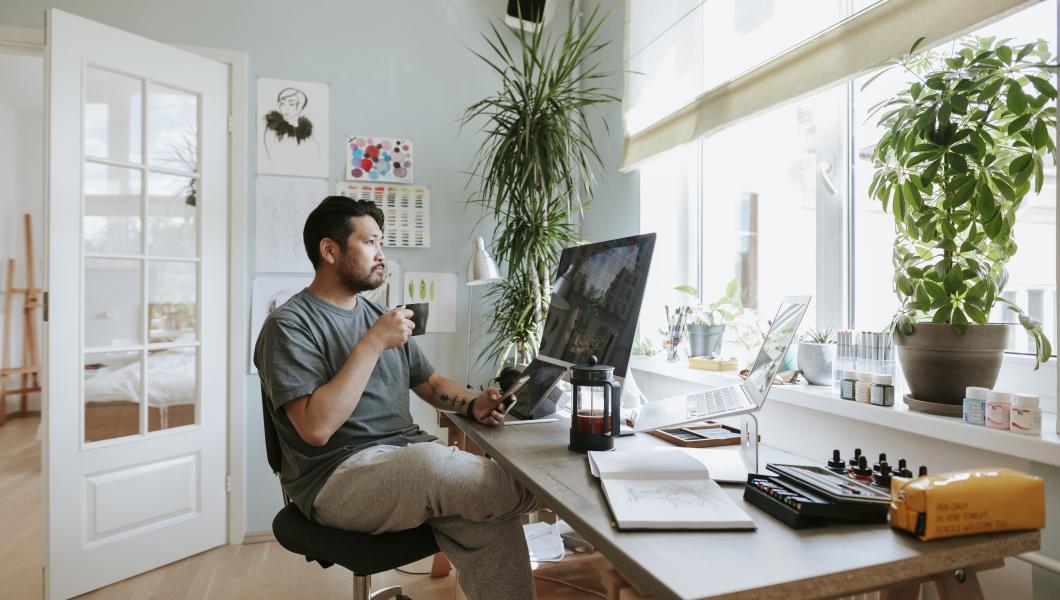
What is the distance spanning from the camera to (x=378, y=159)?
302 centimetres

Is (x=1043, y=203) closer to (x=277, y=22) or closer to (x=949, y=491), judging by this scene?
(x=949, y=491)

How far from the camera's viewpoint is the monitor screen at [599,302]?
135 centimetres

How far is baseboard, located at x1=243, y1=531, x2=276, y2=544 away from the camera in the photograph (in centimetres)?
287

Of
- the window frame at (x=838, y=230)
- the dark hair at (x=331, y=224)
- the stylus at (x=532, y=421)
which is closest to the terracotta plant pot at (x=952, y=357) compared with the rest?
the window frame at (x=838, y=230)

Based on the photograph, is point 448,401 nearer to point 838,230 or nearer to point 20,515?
point 838,230

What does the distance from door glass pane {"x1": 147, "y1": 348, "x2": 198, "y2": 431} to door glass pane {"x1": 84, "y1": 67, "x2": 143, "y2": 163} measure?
855 millimetres

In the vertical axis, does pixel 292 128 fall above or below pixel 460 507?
above

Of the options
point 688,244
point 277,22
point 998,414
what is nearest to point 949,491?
point 998,414

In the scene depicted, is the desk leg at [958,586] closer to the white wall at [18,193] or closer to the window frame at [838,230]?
the window frame at [838,230]

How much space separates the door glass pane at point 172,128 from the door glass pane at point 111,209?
0.46 feet

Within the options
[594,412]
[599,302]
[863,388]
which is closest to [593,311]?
[599,302]

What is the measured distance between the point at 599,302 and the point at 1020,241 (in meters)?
1.01

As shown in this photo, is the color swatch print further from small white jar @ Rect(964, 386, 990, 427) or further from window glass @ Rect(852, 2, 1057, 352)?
small white jar @ Rect(964, 386, 990, 427)

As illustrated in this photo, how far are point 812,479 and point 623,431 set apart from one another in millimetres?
567
